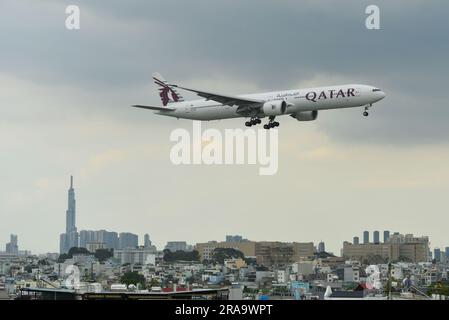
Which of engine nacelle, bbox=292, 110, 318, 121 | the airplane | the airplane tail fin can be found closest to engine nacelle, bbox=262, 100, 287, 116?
the airplane

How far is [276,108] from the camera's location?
342ft

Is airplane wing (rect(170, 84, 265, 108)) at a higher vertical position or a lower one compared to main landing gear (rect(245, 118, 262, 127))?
higher

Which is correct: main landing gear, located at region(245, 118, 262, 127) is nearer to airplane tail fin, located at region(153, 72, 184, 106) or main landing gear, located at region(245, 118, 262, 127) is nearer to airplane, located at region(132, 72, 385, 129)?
airplane, located at region(132, 72, 385, 129)

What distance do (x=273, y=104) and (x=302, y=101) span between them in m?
3.10

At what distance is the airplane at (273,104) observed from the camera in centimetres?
9962

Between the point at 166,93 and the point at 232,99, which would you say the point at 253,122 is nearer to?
the point at 232,99

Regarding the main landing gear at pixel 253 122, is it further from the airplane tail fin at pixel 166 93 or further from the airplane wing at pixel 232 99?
the airplane tail fin at pixel 166 93

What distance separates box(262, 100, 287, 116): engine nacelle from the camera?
342 ft

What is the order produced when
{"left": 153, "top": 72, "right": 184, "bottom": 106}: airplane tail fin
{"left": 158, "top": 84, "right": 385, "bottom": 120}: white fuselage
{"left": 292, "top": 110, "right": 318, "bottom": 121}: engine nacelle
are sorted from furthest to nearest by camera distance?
{"left": 153, "top": 72, "right": 184, "bottom": 106}: airplane tail fin
{"left": 292, "top": 110, "right": 318, "bottom": 121}: engine nacelle
{"left": 158, "top": 84, "right": 385, "bottom": 120}: white fuselage

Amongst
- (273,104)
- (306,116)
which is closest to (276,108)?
(273,104)

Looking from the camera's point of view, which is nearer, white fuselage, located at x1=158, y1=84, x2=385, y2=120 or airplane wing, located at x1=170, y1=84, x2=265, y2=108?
white fuselage, located at x1=158, y1=84, x2=385, y2=120
